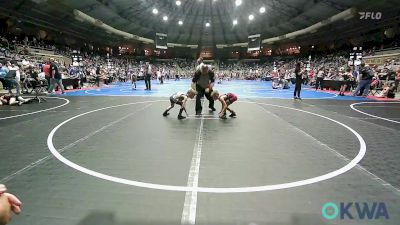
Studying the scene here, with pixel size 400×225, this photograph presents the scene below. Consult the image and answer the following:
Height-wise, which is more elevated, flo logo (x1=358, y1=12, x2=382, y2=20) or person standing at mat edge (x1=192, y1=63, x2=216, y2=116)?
flo logo (x1=358, y1=12, x2=382, y2=20)

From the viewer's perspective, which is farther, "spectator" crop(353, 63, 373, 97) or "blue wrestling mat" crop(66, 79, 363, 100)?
"blue wrestling mat" crop(66, 79, 363, 100)

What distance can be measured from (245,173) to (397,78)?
19.2 m

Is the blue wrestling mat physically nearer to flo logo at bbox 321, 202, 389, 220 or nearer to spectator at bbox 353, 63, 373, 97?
spectator at bbox 353, 63, 373, 97

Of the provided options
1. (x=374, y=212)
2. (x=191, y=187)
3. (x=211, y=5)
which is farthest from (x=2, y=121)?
(x=211, y=5)

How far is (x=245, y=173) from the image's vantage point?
4301mm

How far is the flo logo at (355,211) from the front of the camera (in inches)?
120

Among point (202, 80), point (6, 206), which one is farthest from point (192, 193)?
point (202, 80)

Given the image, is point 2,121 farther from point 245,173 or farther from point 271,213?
point 271,213

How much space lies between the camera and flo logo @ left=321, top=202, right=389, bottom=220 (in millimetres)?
3051

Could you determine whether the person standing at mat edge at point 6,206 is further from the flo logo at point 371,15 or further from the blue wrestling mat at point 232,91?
the flo logo at point 371,15

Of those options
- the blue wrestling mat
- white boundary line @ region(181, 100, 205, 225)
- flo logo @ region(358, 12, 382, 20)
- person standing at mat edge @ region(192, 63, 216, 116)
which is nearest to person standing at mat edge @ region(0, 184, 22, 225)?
white boundary line @ region(181, 100, 205, 225)

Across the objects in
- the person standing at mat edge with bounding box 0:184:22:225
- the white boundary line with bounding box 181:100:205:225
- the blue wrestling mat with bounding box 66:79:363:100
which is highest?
the person standing at mat edge with bounding box 0:184:22:225

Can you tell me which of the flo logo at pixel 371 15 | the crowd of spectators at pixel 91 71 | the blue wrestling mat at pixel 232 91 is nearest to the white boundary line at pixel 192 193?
the crowd of spectators at pixel 91 71

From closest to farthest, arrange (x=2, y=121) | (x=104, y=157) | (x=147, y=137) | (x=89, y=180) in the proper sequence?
1. (x=89, y=180)
2. (x=104, y=157)
3. (x=147, y=137)
4. (x=2, y=121)
